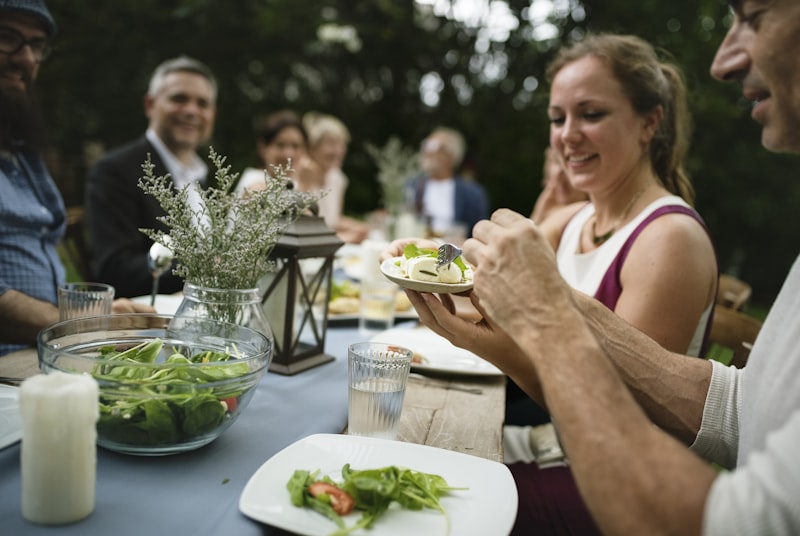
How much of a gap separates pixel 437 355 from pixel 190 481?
97 centimetres

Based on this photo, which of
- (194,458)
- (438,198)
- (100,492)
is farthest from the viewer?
(438,198)

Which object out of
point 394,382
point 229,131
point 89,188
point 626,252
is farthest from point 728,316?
point 229,131

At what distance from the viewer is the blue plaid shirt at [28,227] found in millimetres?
2094

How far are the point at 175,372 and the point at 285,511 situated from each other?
30 cm

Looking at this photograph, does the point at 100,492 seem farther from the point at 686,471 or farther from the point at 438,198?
the point at 438,198

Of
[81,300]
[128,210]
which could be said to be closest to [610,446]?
[81,300]

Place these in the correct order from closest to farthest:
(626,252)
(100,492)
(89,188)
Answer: (100,492), (626,252), (89,188)

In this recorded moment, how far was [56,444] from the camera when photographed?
0.83 metres

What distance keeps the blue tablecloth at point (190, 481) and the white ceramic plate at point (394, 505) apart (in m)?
0.04

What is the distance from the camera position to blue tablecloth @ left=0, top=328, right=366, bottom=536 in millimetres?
869

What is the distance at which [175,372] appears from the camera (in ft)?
3.37

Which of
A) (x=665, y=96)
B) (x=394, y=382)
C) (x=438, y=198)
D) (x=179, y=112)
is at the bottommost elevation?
(x=438, y=198)

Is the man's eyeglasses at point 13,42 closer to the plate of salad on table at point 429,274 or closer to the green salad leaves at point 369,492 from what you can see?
the plate of salad on table at point 429,274

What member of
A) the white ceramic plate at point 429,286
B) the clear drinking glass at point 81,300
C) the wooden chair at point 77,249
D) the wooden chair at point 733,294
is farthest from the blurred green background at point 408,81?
the white ceramic plate at point 429,286
